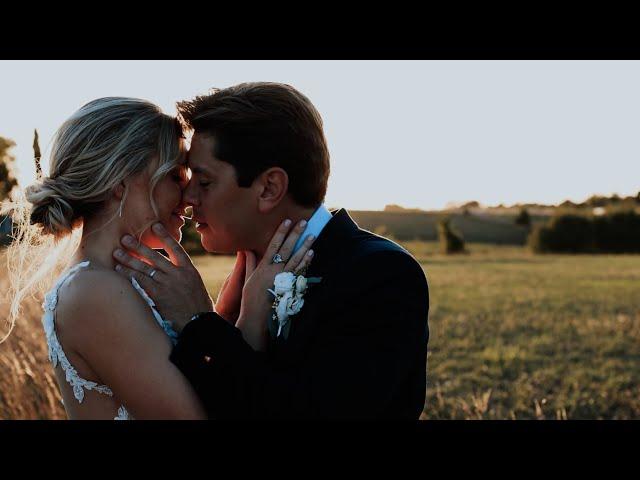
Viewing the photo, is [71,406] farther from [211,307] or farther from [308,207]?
[308,207]

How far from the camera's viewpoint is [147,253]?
3514 millimetres

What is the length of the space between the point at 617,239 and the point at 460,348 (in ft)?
168

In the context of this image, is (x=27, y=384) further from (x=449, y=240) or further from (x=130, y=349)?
(x=449, y=240)

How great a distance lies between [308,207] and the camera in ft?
13.0

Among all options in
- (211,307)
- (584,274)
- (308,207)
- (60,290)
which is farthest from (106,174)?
(584,274)

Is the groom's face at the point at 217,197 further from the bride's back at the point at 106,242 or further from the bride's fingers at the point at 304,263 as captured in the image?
the bride's fingers at the point at 304,263

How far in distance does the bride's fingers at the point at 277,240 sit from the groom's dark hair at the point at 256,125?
0.74 ft

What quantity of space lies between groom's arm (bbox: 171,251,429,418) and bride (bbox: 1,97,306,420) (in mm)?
158

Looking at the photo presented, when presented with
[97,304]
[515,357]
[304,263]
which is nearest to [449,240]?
[515,357]

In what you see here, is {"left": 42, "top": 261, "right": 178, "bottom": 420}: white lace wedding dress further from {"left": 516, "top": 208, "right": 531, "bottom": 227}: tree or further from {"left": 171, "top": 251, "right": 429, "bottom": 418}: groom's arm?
{"left": 516, "top": 208, "right": 531, "bottom": 227}: tree

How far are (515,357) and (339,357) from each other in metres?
10.9

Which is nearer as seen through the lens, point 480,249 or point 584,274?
point 584,274

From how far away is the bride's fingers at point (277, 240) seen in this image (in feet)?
12.2
